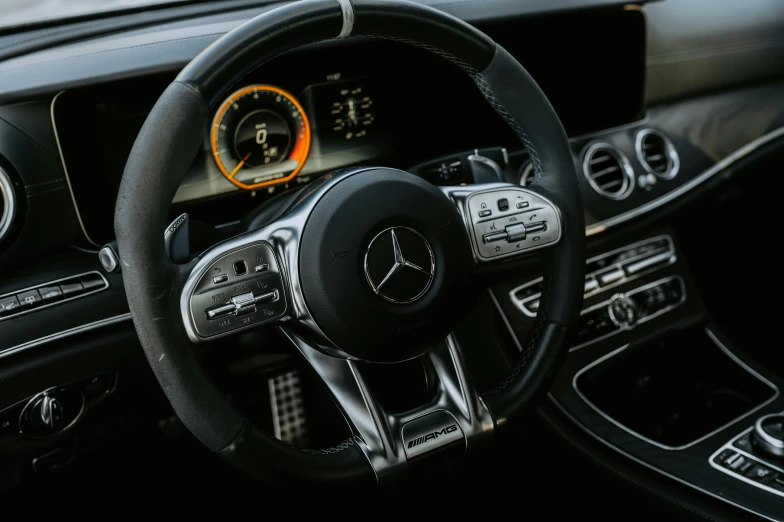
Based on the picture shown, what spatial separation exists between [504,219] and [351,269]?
0.28 m

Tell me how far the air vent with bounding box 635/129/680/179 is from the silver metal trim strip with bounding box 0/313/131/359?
3.90 ft

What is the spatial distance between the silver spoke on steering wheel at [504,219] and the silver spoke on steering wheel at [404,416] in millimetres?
168

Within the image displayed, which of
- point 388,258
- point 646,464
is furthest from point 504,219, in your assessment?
point 646,464

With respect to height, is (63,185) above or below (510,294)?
above

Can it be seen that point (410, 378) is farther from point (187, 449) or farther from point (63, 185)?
point (63, 185)

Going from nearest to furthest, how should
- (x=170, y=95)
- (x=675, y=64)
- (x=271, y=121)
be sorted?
(x=170, y=95) → (x=271, y=121) → (x=675, y=64)

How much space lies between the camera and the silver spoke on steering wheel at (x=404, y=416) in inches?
41.6

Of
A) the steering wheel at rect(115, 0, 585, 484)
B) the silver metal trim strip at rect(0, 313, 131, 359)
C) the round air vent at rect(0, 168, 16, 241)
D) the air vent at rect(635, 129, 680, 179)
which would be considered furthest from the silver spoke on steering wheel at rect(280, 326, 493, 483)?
the air vent at rect(635, 129, 680, 179)

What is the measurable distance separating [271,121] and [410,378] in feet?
2.03

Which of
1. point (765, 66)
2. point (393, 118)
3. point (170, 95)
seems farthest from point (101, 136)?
point (765, 66)

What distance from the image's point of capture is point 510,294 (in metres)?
1.62

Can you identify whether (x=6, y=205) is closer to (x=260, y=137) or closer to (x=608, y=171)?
(x=260, y=137)

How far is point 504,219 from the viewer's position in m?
1.16

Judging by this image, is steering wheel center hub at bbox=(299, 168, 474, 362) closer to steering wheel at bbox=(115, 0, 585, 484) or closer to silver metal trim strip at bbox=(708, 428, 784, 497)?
steering wheel at bbox=(115, 0, 585, 484)
